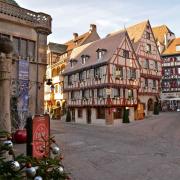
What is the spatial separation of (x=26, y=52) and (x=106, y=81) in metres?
13.3

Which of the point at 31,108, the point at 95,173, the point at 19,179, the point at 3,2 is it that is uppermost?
the point at 3,2

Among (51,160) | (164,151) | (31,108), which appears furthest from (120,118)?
(51,160)

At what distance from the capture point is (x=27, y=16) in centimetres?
2131

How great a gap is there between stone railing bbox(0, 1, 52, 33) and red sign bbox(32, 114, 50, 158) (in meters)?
12.8

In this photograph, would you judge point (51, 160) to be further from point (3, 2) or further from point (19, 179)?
point (3, 2)

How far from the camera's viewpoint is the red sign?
843cm

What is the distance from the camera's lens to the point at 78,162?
502 inches

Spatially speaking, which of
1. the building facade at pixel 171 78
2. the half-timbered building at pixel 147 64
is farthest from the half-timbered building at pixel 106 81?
the building facade at pixel 171 78

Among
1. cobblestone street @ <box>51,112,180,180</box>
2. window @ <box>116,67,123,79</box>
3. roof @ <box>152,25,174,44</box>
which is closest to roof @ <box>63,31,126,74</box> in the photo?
window @ <box>116,67,123,79</box>

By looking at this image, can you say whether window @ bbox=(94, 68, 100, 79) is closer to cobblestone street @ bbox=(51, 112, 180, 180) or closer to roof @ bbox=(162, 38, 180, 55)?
cobblestone street @ bbox=(51, 112, 180, 180)

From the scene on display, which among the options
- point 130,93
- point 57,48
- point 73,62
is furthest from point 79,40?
point 130,93

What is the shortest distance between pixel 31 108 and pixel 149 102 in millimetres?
22892

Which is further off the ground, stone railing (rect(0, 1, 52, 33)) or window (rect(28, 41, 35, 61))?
stone railing (rect(0, 1, 52, 33))

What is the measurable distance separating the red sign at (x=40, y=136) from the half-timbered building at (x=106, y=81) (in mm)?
23559
